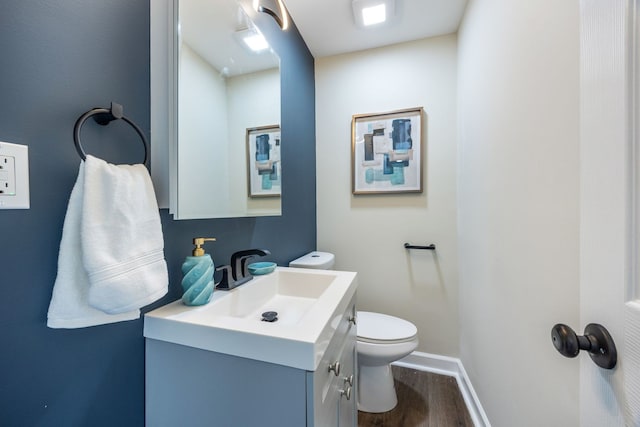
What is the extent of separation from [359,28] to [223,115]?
Result: 51.4 inches

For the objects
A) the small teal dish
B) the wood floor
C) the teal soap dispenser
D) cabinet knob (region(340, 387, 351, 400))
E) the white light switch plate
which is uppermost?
the white light switch plate

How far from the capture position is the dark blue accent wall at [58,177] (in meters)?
0.48

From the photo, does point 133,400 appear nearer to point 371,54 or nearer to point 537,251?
point 537,251

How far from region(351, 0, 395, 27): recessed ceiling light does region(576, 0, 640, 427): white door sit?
1.35 meters

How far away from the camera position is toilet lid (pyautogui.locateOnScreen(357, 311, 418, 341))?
1382mm

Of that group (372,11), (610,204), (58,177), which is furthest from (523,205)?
(372,11)

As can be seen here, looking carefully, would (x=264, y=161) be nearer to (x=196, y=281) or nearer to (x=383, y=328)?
(x=196, y=281)

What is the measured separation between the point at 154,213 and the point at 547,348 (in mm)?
1201

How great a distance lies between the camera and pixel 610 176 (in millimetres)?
410

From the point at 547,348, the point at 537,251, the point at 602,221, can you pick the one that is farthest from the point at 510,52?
the point at 547,348

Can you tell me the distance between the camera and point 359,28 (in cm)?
171

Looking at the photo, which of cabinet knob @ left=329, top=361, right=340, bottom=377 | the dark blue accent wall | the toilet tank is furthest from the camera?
the toilet tank

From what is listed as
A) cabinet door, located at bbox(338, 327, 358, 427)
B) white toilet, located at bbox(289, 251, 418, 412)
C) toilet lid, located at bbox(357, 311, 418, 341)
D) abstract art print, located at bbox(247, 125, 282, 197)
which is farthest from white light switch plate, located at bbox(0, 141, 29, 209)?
toilet lid, located at bbox(357, 311, 418, 341)

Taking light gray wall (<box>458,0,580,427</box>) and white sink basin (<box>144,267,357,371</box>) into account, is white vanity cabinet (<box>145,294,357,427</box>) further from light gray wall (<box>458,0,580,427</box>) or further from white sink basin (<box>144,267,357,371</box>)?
light gray wall (<box>458,0,580,427</box>)
